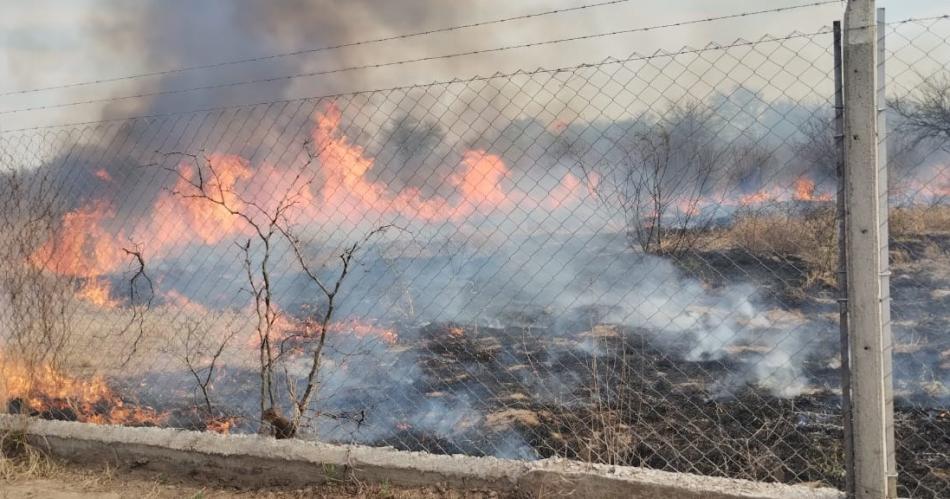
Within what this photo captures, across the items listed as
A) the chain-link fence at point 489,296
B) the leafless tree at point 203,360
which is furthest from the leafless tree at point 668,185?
the leafless tree at point 203,360

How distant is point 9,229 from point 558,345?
205 inches

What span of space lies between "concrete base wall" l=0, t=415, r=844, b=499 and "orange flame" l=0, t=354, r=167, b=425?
0.97 metres

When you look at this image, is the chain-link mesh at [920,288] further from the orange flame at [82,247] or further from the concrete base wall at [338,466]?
the orange flame at [82,247]

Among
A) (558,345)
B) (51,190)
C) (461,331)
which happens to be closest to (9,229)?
(51,190)

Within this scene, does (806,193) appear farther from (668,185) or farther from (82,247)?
(82,247)

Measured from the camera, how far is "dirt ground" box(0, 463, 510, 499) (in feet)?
9.82

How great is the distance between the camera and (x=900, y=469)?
144 inches

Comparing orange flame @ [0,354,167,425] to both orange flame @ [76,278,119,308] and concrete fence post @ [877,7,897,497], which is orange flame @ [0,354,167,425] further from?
concrete fence post @ [877,7,897,497]

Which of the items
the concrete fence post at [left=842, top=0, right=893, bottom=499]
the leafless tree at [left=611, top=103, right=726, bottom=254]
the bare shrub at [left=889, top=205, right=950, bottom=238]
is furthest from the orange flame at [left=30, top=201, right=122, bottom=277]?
the bare shrub at [left=889, top=205, right=950, bottom=238]

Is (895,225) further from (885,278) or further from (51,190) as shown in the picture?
(51,190)

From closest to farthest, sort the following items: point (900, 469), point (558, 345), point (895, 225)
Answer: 1. point (900, 469)
2. point (558, 345)
3. point (895, 225)

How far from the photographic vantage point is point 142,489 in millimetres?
3377

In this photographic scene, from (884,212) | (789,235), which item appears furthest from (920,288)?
(884,212)

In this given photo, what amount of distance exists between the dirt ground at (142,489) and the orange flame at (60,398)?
969 mm
